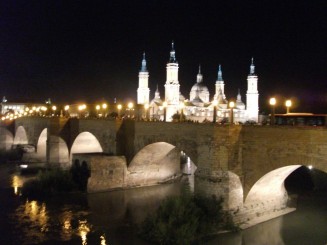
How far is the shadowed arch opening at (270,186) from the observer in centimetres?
1711

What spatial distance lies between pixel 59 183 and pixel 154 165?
5.87 meters

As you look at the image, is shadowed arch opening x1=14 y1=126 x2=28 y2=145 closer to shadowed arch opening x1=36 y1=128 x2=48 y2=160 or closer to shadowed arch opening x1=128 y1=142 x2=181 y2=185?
shadowed arch opening x1=36 y1=128 x2=48 y2=160

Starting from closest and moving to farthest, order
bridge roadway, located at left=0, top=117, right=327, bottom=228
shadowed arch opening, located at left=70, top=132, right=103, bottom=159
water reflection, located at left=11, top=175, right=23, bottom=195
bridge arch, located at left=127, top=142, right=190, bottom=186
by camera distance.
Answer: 1. bridge roadway, located at left=0, top=117, right=327, bottom=228
2. bridge arch, located at left=127, top=142, right=190, bottom=186
3. water reflection, located at left=11, top=175, right=23, bottom=195
4. shadowed arch opening, located at left=70, top=132, right=103, bottom=159

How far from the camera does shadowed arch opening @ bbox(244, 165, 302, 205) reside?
56.1 feet

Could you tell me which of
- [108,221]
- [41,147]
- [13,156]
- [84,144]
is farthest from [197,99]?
[108,221]

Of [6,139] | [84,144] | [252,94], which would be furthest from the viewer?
[252,94]

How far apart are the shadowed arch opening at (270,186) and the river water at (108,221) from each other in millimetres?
1088

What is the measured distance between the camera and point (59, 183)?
25.7 meters

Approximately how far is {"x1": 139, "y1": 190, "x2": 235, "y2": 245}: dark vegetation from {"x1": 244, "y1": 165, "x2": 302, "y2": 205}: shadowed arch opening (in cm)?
153

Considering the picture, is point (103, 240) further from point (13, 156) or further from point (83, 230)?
point (13, 156)

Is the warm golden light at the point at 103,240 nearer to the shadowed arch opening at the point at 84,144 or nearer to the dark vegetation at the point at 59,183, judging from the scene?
the dark vegetation at the point at 59,183

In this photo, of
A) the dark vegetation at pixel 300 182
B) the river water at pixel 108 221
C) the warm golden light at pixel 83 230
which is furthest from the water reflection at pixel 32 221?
the dark vegetation at pixel 300 182

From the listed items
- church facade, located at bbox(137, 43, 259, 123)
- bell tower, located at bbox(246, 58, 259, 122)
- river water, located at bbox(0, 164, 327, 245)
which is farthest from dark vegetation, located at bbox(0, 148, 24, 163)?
bell tower, located at bbox(246, 58, 259, 122)

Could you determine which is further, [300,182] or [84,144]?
[84,144]
